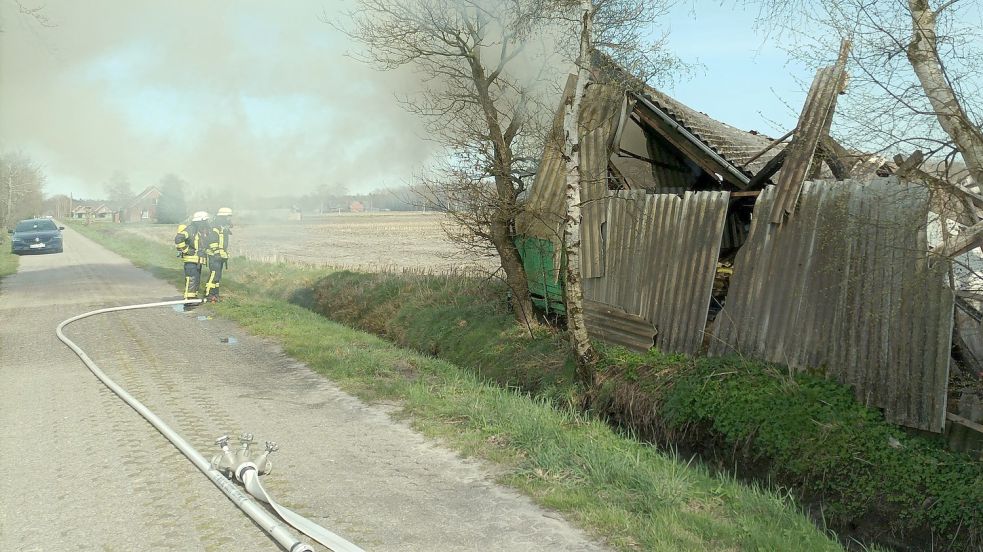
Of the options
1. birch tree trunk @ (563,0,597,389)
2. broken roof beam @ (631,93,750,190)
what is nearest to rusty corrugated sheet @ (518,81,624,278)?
broken roof beam @ (631,93,750,190)

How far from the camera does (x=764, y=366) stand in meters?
6.84

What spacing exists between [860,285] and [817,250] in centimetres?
54

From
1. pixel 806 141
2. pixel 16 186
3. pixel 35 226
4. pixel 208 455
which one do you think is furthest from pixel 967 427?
pixel 16 186

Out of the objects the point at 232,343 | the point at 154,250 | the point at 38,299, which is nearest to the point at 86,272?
the point at 38,299

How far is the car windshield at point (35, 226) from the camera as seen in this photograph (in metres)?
27.5

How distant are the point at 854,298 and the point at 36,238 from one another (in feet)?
93.4

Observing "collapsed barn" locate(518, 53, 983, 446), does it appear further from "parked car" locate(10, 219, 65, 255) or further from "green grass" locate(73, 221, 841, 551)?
"parked car" locate(10, 219, 65, 255)

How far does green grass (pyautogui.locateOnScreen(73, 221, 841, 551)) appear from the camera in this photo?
392cm

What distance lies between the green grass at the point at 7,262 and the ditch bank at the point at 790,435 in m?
15.8

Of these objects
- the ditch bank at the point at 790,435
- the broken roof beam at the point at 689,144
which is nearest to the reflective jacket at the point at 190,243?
the ditch bank at the point at 790,435

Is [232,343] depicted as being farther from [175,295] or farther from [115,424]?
[175,295]

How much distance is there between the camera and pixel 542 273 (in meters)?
10.4

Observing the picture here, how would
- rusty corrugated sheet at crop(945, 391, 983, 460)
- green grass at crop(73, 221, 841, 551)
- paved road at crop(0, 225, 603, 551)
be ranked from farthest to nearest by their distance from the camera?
rusty corrugated sheet at crop(945, 391, 983, 460), green grass at crop(73, 221, 841, 551), paved road at crop(0, 225, 603, 551)

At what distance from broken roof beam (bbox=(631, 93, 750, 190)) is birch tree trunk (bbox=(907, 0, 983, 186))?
3.50 metres
